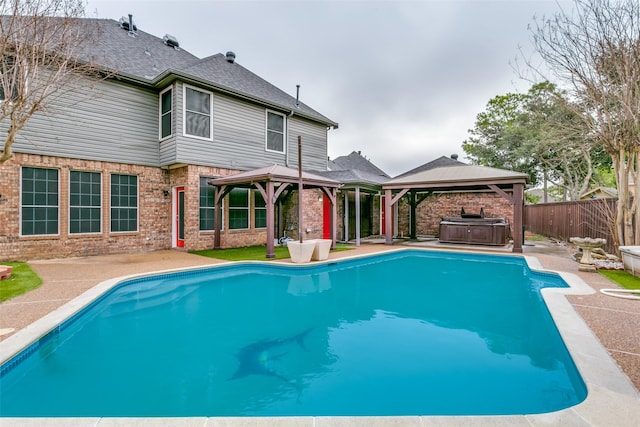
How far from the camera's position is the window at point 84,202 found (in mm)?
8672

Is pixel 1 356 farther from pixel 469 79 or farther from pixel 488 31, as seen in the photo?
pixel 469 79

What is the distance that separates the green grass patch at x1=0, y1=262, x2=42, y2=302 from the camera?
195 inches

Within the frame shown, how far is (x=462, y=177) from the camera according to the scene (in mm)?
11227

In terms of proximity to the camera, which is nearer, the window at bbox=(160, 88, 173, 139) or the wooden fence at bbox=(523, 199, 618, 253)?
the wooden fence at bbox=(523, 199, 618, 253)

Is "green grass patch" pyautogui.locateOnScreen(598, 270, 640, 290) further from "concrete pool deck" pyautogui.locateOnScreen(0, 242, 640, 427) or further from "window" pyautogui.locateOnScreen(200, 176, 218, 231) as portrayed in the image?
"window" pyautogui.locateOnScreen(200, 176, 218, 231)

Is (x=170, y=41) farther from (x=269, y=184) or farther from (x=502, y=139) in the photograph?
(x=502, y=139)

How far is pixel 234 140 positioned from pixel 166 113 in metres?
2.15

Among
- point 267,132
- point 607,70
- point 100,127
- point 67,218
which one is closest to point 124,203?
point 67,218

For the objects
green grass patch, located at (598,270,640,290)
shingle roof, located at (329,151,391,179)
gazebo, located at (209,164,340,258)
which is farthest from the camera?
shingle roof, located at (329,151,391,179)

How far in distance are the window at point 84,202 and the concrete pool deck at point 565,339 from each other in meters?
1.38

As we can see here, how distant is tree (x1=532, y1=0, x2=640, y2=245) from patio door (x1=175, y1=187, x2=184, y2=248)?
10595mm

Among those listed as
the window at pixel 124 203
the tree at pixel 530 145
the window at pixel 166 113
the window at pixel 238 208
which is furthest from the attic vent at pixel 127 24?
the tree at pixel 530 145

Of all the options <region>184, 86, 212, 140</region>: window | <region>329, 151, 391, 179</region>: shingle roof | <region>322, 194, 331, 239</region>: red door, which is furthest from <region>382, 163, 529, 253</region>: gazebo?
<region>184, 86, 212, 140</region>: window

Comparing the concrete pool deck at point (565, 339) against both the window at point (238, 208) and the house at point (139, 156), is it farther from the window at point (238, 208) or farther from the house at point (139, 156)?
the window at point (238, 208)
